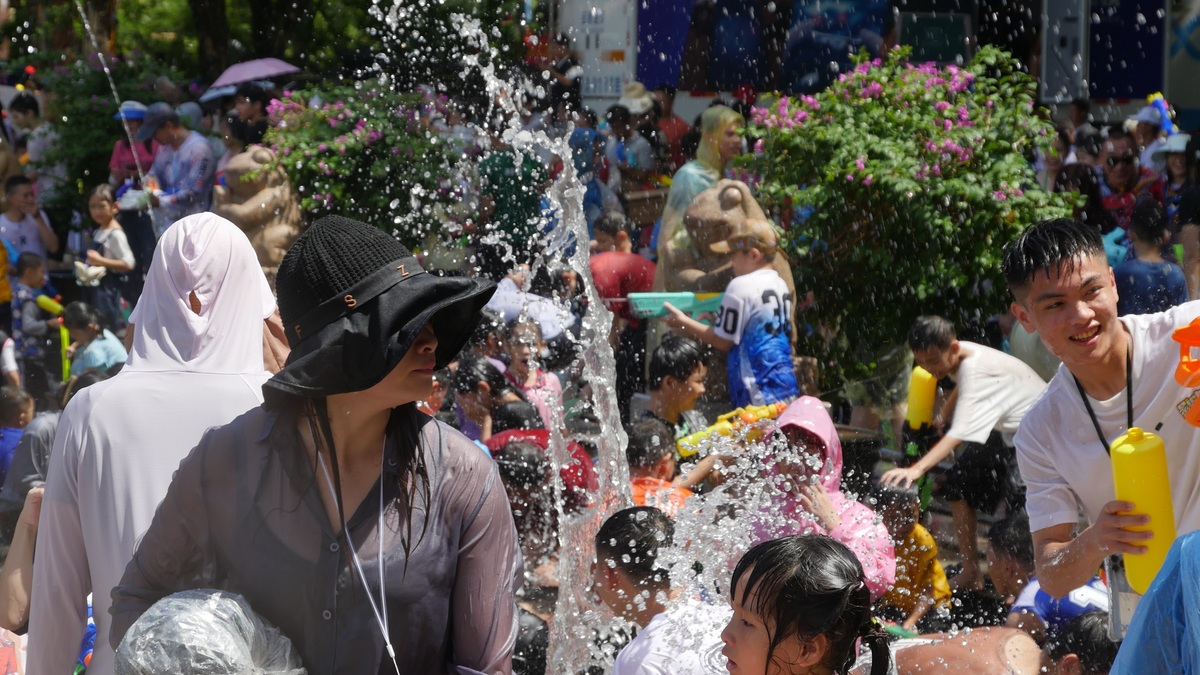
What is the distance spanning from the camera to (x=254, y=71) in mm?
11820

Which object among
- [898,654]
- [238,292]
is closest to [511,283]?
[898,654]

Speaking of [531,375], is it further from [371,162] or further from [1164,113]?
[1164,113]

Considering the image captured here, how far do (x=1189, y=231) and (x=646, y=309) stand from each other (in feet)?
8.93

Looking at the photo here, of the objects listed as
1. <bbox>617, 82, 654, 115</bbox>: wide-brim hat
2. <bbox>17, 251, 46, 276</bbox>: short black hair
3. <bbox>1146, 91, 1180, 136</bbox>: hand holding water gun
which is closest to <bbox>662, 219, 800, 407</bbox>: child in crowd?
<bbox>1146, 91, 1180, 136</bbox>: hand holding water gun

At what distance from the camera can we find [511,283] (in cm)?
752

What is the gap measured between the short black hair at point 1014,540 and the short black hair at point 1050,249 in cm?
187

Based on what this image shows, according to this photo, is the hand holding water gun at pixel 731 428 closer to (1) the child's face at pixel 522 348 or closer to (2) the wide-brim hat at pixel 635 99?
(1) the child's face at pixel 522 348

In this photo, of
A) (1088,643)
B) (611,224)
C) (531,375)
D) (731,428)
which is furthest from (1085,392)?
(611,224)

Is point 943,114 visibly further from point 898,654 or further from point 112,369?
point 112,369

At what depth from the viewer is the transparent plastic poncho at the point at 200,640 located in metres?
1.84

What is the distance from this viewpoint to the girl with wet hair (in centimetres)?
218

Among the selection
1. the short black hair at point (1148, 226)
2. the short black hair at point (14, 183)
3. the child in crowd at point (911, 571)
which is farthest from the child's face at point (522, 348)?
the short black hair at point (14, 183)

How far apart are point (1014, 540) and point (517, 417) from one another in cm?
220

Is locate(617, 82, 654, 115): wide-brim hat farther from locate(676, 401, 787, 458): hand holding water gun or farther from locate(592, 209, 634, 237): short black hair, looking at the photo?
locate(676, 401, 787, 458): hand holding water gun
